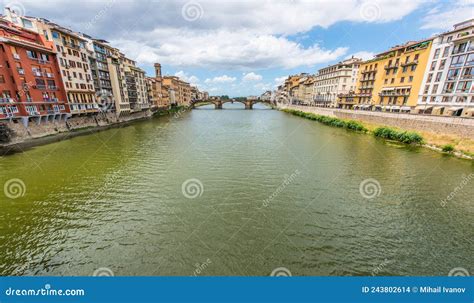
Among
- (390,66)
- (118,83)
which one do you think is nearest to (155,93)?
(118,83)

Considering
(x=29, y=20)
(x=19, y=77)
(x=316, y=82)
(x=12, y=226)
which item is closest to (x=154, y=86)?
(x=29, y=20)

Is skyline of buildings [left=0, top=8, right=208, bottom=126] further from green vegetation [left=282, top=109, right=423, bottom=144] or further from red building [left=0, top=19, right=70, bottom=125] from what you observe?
green vegetation [left=282, top=109, right=423, bottom=144]

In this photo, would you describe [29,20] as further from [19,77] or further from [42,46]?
[19,77]

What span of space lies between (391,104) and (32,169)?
75.4 meters

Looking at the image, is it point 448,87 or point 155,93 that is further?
point 155,93

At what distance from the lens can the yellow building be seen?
154ft

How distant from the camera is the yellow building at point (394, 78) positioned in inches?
1851
